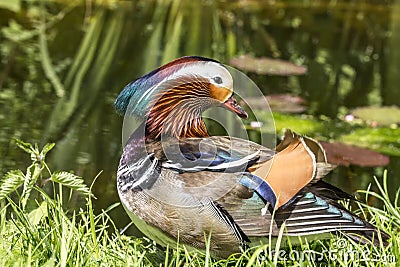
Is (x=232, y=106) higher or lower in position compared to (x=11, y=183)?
higher

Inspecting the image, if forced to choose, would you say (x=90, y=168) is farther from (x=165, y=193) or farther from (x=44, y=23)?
(x=44, y=23)

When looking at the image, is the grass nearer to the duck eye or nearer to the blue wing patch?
the blue wing patch

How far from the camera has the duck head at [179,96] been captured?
257 cm

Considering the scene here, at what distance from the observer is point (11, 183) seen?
8.72ft

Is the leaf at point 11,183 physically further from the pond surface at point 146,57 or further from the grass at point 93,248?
the pond surface at point 146,57

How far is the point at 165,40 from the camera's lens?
6.77 metres

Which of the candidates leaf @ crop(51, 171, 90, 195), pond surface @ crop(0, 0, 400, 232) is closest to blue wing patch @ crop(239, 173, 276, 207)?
leaf @ crop(51, 171, 90, 195)

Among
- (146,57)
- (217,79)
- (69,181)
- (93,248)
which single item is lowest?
(146,57)

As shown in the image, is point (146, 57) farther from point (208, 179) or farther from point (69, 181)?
point (208, 179)

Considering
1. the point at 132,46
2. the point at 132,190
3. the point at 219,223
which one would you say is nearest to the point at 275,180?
the point at 219,223

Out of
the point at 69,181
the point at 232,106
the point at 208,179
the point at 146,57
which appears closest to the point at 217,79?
the point at 232,106

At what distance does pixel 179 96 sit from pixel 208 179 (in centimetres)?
29

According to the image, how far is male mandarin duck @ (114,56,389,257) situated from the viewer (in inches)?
98.7

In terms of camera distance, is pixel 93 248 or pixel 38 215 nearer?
pixel 93 248
